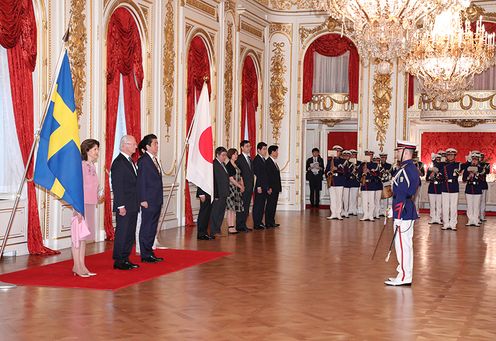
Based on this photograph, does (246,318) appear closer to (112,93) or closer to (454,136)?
(112,93)

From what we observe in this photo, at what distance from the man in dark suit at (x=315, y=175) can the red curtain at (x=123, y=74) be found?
799cm

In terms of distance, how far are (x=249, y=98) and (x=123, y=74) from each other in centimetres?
605

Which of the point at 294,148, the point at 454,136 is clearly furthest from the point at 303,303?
the point at 454,136

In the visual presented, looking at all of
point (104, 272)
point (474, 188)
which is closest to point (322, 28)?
point (474, 188)

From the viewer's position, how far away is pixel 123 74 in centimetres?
1198

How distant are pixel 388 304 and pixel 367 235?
617 centimetres

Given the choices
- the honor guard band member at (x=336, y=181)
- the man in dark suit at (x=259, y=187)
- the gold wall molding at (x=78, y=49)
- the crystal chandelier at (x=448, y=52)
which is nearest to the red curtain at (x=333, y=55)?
the honor guard band member at (x=336, y=181)

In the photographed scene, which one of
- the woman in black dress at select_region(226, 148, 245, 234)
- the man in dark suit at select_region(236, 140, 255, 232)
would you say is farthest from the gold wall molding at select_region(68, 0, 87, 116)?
the man in dark suit at select_region(236, 140, 255, 232)

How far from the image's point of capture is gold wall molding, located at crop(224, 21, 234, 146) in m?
16.0

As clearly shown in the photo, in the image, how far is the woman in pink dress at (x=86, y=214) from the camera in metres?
7.72

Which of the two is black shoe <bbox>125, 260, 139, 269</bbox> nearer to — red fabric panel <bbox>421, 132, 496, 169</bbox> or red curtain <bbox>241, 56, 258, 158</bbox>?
red curtain <bbox>241, 56, 258, 158</bbox>

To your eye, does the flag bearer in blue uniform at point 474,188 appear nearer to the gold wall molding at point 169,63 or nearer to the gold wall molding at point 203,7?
the gold wall molding at point 203,7

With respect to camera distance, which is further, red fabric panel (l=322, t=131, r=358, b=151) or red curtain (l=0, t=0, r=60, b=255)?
red fabric panel (l=322, t=131, r=358, b=151)

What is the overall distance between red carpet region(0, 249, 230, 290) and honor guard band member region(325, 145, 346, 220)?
702cm
